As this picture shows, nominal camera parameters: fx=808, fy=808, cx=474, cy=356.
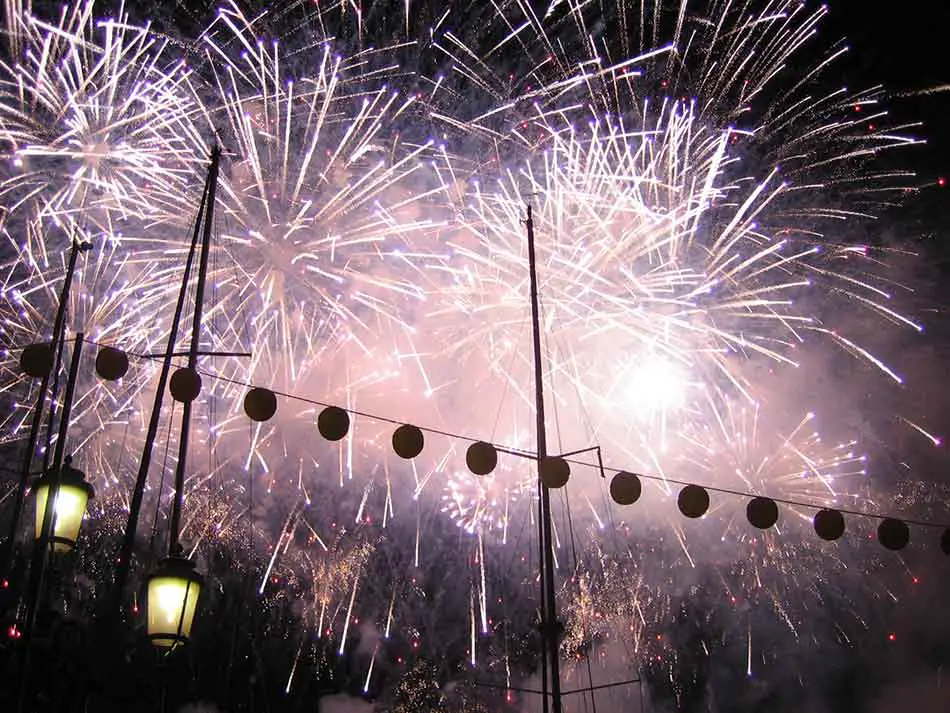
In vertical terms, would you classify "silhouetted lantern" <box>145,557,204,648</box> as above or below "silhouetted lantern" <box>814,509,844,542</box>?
below

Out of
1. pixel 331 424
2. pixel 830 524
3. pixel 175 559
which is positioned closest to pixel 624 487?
pixel 830 524

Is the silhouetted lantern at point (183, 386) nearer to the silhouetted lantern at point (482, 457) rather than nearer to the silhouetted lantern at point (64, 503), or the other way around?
the silhouetted lantern at point (64, 503)

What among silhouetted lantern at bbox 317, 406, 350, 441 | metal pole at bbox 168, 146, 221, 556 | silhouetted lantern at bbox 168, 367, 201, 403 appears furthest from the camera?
silhouetted lantern at bbox 317, 406, 350, 441

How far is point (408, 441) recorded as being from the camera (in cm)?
1116

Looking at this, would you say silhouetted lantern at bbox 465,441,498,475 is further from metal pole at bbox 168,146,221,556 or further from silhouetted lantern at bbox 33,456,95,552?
silhouetted lantern at bbox 33,456,95,552

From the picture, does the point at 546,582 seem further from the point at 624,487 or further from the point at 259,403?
the point at 259,403

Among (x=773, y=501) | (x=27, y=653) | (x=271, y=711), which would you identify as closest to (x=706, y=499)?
(x=773, y=501)

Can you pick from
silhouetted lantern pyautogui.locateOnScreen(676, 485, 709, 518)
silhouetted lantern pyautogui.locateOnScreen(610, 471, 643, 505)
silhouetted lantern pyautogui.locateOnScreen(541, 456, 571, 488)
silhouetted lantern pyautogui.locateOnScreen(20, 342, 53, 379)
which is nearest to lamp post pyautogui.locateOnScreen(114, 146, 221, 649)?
silhouetted lantern pyautogui.locateOnScreen(20, 342, 53, 379)

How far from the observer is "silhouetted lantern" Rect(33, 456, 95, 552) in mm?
7160

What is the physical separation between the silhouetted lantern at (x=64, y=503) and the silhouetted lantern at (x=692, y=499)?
8631mm

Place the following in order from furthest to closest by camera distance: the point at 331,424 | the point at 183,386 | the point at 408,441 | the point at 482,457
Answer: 1. the point at 482,457
2. the point at 408,441
3. the point at 331,424
4. the point at 183,386

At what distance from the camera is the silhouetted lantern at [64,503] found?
716 cm

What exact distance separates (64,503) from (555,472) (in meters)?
6.67

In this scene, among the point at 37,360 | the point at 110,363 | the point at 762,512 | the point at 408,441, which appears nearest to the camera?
the point at 37,360
